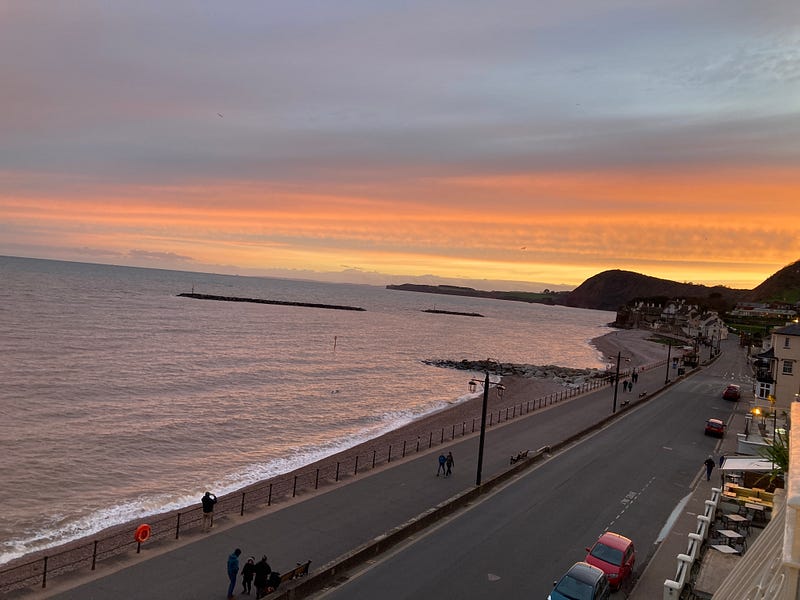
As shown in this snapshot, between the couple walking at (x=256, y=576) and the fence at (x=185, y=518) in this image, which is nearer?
the couple walking at (x=256, y=576)

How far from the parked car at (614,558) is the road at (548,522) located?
1.22m

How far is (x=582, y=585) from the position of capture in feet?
46.3

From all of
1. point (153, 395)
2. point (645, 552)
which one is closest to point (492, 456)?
point (645, 552)

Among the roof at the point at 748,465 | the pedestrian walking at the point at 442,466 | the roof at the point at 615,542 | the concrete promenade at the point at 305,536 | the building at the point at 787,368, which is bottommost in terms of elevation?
the concrete promenade at the point at 305,536

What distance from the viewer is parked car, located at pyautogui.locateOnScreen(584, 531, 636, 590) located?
51.9 feet

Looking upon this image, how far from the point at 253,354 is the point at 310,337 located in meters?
28.2

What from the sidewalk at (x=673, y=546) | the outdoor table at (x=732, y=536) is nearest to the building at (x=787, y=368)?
the sidewalk at (x=673, y=546)

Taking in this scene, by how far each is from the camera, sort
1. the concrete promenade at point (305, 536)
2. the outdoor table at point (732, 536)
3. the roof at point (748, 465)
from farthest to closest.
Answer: the roof at point (748, 465), the outdoor table at point (732, 536), the concrete promenade at point (305, 536)

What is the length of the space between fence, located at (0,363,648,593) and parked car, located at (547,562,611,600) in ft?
34.8

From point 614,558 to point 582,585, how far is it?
2.51 metres

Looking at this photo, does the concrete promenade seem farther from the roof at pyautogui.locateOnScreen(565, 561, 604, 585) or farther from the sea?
the sea

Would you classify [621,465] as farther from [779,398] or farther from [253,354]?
[253,354]

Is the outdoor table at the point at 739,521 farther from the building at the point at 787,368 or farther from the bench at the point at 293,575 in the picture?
the building at the point at 787,368

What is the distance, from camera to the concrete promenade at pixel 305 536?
603 inches
